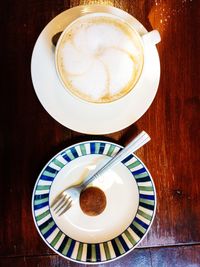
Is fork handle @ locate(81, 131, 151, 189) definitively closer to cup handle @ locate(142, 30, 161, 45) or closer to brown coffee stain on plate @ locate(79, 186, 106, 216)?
brown coffee stain on plate @ locate(79, 186, 106, 216)

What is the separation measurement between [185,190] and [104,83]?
12.4 inches

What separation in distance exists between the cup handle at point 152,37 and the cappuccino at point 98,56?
0.02 metres

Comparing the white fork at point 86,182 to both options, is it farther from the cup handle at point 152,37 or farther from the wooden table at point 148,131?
the cup handle at point 152,37

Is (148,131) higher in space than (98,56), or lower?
lower

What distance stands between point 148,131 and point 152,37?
0.70 ft

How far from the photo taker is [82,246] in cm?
93

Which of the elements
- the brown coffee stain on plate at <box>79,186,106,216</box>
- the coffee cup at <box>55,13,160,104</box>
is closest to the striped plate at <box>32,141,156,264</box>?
the brown coffee stain on plate at <box>79,186,106,216</box>

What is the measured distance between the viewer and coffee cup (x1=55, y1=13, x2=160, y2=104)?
0.88 m

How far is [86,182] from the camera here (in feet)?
3.10

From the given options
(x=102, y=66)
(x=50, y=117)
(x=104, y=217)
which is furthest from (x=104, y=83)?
(x=104, y=217)

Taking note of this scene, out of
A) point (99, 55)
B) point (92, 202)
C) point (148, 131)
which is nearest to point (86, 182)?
point (92, 202)

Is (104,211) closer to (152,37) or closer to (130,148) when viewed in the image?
(130,148)

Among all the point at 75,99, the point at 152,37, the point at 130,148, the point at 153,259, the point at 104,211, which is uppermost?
the point at 152,37

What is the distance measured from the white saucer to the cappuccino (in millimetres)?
31
